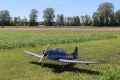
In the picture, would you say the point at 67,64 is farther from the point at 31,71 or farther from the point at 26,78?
the point at 26,78

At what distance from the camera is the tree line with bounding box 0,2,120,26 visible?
13825cm

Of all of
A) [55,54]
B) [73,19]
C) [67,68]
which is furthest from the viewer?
[73,19]

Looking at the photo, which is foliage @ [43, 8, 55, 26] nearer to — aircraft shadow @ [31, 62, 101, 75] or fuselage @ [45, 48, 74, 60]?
aircraft shadow @ [31, 62, 101, 75]

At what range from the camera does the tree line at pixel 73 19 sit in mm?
138250

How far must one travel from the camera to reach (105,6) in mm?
152750

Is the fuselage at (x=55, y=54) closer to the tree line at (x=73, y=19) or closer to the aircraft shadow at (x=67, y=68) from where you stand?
the aircraft shadow at (x=67, y=68)

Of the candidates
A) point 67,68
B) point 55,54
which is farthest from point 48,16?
point 55,54

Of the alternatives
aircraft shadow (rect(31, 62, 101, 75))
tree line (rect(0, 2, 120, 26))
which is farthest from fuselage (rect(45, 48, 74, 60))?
tree line (rect(0, 2, 120, 26))

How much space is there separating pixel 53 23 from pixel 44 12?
61.4 feet

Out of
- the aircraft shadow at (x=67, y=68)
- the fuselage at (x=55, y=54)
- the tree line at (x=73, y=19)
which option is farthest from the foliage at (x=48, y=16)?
the fuselage at (x=55, y=54)

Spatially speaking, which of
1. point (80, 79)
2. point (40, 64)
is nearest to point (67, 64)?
point (40, 64)

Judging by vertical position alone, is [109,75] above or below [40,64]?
above

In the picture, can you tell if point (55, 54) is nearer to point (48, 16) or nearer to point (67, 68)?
point (67, 68)

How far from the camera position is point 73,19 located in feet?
507
